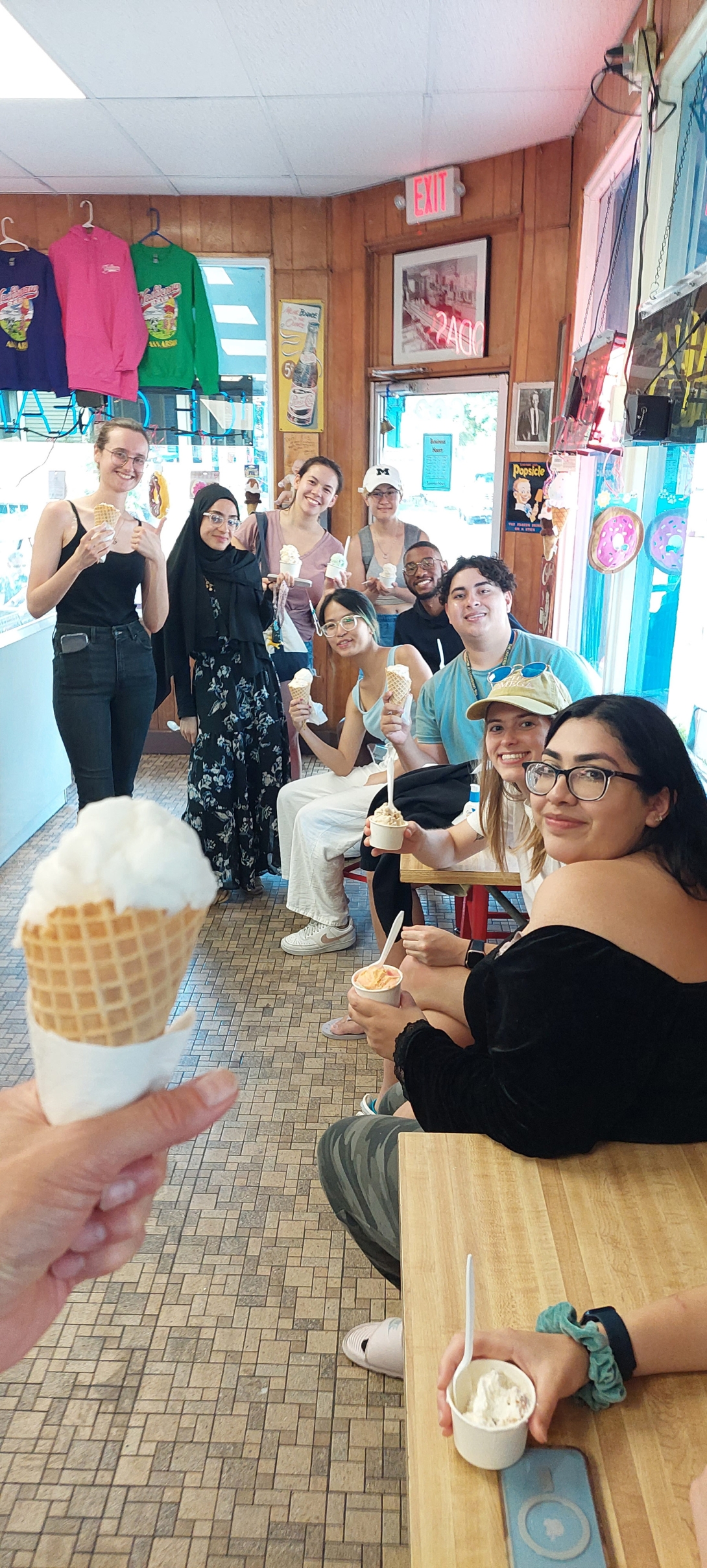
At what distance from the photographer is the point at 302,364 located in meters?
5.35

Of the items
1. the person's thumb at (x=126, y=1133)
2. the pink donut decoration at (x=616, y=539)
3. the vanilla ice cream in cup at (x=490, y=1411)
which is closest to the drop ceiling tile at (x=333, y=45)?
the pink donut decoration at (x=616, y=539)

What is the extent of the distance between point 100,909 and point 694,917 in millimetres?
926

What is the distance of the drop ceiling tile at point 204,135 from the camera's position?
397cm

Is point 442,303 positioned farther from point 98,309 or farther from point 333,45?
point 98,309

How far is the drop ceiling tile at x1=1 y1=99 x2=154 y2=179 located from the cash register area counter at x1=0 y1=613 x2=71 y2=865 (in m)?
2.12

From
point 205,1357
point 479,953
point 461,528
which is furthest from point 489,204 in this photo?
point 205,1357

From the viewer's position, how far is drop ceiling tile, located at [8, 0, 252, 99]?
10.2 feet

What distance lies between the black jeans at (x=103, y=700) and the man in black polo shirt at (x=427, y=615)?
1.08 metres

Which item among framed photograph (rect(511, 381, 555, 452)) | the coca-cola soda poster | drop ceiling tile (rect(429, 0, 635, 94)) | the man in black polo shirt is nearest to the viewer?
drop ceiling tile (rect(429, 0, 635, 94))

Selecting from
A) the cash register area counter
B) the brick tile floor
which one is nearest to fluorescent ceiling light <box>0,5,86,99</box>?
→ the cash register area counter

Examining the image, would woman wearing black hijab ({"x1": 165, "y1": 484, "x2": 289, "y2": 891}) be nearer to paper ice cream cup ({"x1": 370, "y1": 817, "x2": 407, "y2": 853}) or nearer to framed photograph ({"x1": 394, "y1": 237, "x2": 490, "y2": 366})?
paper ice cream cup ({"x1": 370, "y1": 817, "x2": 407, "y2": 853})

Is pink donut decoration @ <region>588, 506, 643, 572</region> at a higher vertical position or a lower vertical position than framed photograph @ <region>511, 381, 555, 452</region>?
lower

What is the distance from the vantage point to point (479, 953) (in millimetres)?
2100

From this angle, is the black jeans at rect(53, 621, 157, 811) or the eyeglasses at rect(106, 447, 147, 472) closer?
the eyeglasses at rect(106, 447, 147, 472)
